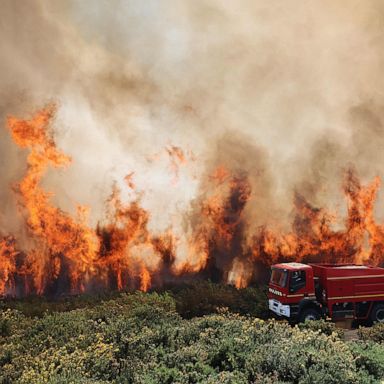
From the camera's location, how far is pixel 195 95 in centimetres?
2803

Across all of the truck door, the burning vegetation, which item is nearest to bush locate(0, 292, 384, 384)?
the truck door

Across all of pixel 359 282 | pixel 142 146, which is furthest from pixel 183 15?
pixel 359 282

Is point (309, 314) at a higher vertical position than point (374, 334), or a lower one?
lower

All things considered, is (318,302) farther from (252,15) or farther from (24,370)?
(252,15)

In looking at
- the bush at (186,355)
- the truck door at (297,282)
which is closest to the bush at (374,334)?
the bush at (186,355)

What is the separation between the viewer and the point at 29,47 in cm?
2434

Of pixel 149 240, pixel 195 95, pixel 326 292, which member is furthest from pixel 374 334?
pixel 195 95

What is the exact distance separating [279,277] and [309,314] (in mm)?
1774

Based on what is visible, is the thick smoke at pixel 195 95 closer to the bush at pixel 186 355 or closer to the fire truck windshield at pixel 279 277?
the fire truck windshield at pixel 279 277

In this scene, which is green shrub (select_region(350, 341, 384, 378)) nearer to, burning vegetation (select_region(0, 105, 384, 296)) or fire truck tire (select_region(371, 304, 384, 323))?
fire truck tire (select_region(371, 304, 384, 323))

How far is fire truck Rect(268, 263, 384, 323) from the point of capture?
15.7 meters

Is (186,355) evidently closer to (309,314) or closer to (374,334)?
(374,334)

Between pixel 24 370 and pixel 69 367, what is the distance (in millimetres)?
902

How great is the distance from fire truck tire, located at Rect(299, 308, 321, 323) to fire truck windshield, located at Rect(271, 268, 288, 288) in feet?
4.13
